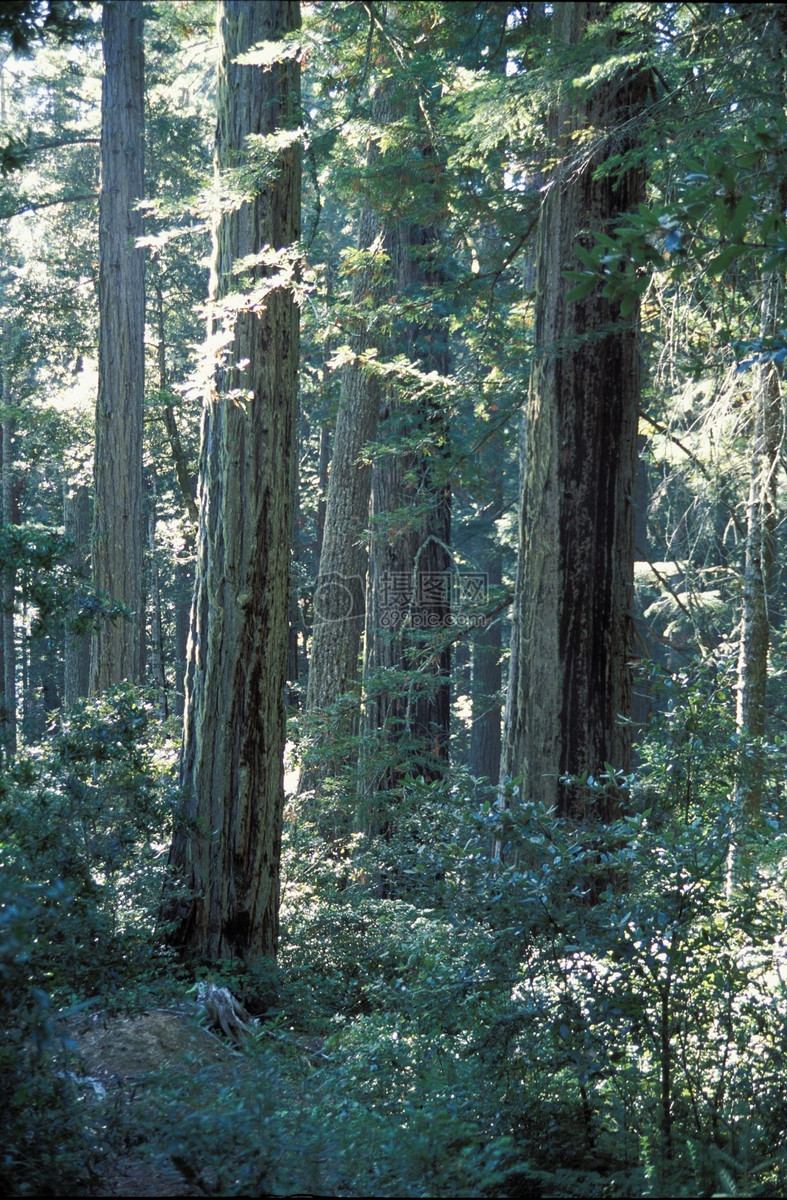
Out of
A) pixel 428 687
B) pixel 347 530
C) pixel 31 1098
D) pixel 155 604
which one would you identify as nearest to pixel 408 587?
pixel 428 687

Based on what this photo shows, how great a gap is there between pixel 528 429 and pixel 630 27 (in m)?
2.35

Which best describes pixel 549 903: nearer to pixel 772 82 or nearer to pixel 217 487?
pixel 217 487

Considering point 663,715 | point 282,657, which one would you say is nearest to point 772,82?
point 663,715

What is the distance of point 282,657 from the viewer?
6.30 meters

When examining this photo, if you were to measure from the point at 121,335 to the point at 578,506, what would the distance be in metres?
8.37

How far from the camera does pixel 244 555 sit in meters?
6.18

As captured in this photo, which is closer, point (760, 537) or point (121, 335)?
point (760, 537)

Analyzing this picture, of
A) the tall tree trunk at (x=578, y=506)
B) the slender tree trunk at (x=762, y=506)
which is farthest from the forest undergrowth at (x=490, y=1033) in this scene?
the slender tree trunk at (x=762, y=506)

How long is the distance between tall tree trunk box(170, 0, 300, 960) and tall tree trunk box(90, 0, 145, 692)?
576 centimetres

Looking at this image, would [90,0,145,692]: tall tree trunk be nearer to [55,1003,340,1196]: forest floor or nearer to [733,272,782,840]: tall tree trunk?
[733,272,782,840]: tall tree trunk

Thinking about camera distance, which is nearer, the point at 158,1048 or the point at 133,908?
the point at 158,1048

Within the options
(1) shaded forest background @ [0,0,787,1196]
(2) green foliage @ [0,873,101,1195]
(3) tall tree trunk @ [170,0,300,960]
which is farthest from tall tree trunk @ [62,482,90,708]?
(2) green foliage @ [0,873,101,1195]

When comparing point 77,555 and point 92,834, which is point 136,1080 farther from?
point 77,555

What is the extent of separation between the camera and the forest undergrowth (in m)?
2.73
